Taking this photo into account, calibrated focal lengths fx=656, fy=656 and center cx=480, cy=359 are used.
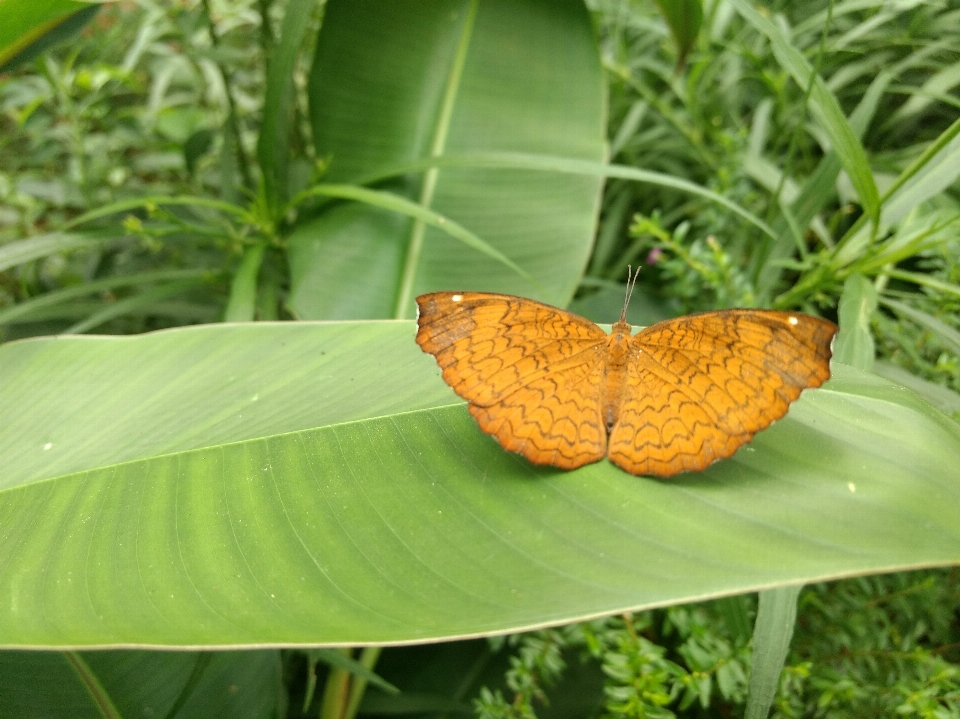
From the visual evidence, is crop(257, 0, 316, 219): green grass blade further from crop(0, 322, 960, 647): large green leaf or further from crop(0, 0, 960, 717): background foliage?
crop(0, 322, 960, 647): large green leaf

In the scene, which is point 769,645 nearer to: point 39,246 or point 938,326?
point 938,326

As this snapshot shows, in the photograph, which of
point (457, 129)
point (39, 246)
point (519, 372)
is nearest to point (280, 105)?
point (457, 129)

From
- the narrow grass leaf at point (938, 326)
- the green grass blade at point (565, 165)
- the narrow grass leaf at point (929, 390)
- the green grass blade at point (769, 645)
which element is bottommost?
the green grass blade at point (769, 645)

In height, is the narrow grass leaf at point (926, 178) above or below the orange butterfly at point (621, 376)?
above

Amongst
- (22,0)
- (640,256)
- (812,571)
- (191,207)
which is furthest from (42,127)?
(812,571)

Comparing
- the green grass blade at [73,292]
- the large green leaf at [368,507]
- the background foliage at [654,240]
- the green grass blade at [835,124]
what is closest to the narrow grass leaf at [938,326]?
the background foliage at [654,240]

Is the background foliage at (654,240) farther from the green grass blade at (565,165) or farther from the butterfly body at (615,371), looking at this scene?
the butterfly body at (615,371)

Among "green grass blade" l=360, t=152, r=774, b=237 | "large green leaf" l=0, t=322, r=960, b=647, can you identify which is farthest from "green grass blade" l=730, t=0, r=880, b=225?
"large green leaf" l=0, t=322, r=960, b=647
